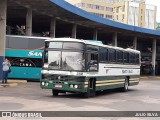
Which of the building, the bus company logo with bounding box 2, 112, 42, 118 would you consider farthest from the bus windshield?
the building

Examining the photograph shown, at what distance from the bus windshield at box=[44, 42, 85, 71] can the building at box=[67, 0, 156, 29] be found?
114m

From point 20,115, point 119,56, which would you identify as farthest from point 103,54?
point 20,115

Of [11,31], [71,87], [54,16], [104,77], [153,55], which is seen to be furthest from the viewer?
[153,55]

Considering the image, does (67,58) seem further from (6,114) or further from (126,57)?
(126,57)

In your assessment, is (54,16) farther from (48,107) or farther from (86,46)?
(48,107)

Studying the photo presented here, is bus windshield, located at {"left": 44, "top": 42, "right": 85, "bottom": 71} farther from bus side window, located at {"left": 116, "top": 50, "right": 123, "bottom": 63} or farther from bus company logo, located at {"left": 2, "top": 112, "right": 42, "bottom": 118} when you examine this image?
bus company logo, located at {"left": 2, "top": 112, "right": 42, "bottom": 118}

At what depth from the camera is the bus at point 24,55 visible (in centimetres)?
3077

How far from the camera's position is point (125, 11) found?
13962 cm

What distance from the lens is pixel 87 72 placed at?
753 inches

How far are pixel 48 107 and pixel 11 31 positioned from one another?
30.8 metres

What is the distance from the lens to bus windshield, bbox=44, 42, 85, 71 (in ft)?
61.7

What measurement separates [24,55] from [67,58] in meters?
12.4

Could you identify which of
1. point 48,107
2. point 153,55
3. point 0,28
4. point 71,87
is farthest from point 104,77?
point 153,55

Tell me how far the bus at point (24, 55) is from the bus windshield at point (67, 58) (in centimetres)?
1177
